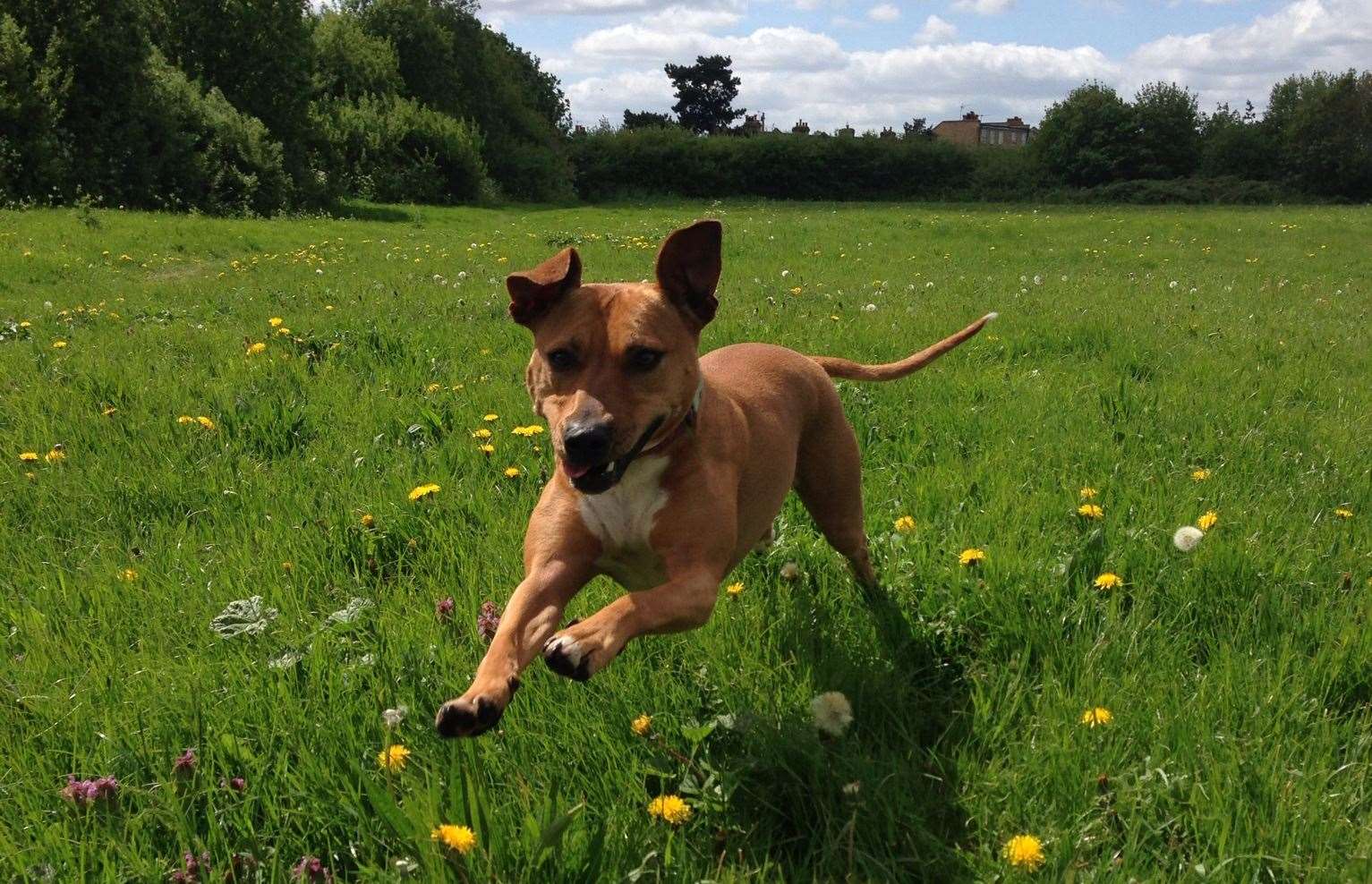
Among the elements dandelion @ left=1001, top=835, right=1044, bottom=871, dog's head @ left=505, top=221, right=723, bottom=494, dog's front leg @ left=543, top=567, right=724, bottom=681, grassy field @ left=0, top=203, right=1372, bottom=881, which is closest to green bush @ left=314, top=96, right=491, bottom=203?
grassy field @ left=0, top=203, right=1372, bottom=881

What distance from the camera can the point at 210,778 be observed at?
2336 millimetres

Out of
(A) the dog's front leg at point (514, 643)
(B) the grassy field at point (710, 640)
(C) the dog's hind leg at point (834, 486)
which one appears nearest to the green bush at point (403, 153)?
(B) the grassy field at point (710, 640)

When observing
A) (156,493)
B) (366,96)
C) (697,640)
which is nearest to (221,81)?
(366,96)

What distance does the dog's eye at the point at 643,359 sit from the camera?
9.39 ft

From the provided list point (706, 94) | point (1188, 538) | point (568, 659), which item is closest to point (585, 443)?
point (568, 659)

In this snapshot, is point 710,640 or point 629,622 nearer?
point 629,622

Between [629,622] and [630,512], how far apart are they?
0.58 m

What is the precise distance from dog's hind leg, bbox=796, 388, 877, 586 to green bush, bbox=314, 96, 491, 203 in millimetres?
31460

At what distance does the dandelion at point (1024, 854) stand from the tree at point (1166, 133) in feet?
182

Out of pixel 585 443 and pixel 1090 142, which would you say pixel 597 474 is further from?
pixel 1090 142

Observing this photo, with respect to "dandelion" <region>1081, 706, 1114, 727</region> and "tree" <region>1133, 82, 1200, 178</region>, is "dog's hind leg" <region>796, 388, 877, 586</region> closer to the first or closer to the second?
"dandelion" <region>1081, 706, 1114, 727</region>

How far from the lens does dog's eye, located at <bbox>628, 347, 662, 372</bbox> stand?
286 cm

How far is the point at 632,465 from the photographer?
2.92 metres

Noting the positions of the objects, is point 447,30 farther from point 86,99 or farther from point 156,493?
point 156,493
